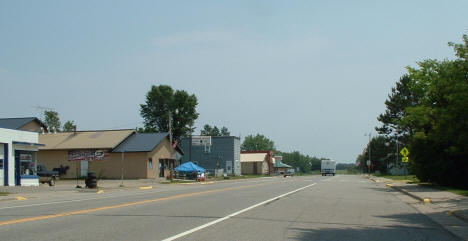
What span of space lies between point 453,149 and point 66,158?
149ft

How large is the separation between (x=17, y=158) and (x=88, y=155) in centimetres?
1983

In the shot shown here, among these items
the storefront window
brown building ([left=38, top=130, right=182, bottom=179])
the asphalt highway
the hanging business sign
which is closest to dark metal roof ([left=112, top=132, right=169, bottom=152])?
brown building ([left=38, top=130, right=182, bottom=179])

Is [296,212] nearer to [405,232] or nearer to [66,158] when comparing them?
[405,232]

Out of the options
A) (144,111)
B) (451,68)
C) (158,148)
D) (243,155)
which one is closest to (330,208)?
(451,68)

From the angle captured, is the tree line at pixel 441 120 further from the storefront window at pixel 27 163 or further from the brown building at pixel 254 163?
the brown building at pixel 254 163

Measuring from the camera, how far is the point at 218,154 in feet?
299

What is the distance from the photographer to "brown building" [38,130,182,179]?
56656 millimetres

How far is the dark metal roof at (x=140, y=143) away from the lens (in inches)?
2242

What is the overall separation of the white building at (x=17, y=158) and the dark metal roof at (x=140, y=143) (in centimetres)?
1838

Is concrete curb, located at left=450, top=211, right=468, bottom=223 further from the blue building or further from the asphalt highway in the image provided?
the blue building

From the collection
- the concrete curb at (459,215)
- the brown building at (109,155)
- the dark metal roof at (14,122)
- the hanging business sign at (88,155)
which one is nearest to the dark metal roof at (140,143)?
the brown building at (109,155)

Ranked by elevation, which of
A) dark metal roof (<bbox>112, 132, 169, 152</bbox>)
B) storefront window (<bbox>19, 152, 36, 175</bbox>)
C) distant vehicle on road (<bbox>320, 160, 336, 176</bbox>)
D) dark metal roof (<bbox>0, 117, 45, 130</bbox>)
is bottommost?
distant vehicle on road (<bbox>320, 160, 336, 176</bbox>)

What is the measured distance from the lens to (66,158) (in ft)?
192

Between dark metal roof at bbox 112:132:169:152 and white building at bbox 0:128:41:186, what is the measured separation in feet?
60.3
